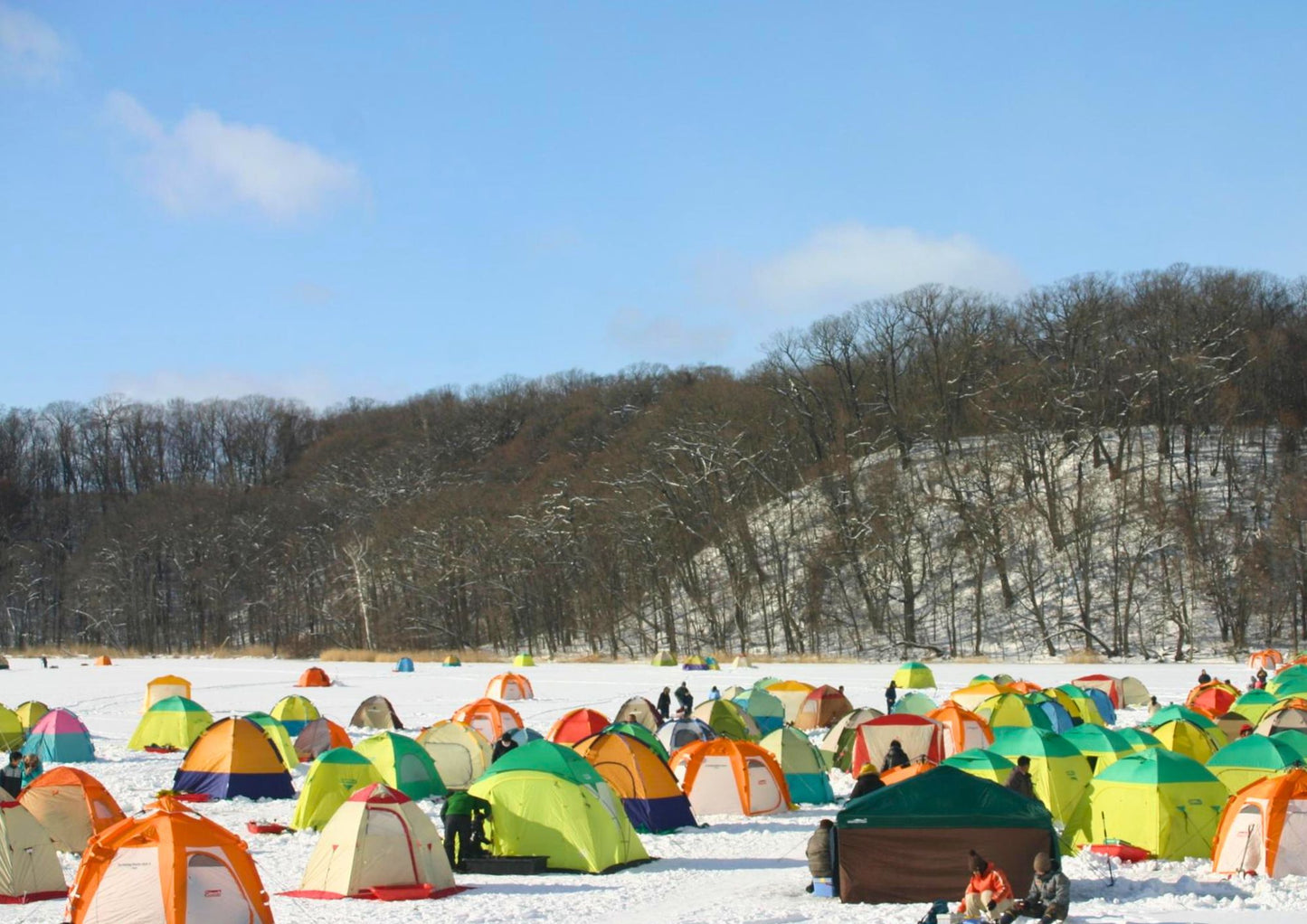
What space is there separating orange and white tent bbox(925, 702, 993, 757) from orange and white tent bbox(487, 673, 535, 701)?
1626cm

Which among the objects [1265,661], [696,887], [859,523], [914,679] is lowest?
[696,887]

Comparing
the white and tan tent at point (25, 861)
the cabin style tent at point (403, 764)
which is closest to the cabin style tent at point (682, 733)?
the cabin style tent at point (403, 764)

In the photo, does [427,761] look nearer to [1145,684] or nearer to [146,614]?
[1145,684]

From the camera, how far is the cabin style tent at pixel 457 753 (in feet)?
74.5

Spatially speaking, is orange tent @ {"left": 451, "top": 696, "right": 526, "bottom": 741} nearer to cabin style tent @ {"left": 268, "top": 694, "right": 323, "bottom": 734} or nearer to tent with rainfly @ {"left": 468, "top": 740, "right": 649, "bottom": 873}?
cabin style tent @ {"left": 268, "top": 694, "right": 323, "bottom": 734}

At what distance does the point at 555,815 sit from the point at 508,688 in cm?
2318

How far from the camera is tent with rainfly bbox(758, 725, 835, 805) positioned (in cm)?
2122

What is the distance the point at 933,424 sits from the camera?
64.2 m

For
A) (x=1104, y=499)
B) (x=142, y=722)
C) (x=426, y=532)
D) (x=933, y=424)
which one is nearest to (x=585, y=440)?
(x=426, y=532)

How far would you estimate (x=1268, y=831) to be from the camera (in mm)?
14086

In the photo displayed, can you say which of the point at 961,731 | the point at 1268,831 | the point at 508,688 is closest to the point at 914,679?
the point at 508,688

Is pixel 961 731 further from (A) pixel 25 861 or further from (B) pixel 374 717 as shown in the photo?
(A) pixel 25 861

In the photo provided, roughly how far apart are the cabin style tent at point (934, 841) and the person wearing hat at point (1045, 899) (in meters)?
1.33

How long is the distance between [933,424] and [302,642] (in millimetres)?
34812
